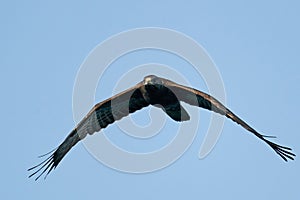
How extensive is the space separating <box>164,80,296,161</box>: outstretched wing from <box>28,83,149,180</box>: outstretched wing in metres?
1.00

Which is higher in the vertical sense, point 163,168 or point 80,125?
point 80,125

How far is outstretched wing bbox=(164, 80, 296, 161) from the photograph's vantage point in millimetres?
20531

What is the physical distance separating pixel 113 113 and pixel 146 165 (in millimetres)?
1519

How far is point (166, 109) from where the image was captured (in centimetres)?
2217

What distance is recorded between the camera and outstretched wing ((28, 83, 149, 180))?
2191 cm

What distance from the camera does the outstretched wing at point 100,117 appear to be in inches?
862

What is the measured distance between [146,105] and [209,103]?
191 centimetres

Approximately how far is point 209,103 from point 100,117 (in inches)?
113

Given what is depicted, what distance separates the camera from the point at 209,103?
21.2 m

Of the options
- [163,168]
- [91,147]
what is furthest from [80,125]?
[163,168]

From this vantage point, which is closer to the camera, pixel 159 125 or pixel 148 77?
pixel 148 77

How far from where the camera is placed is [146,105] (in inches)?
882

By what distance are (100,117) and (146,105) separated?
116 centimetres

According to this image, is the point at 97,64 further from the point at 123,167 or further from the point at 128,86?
the point at 123,167
